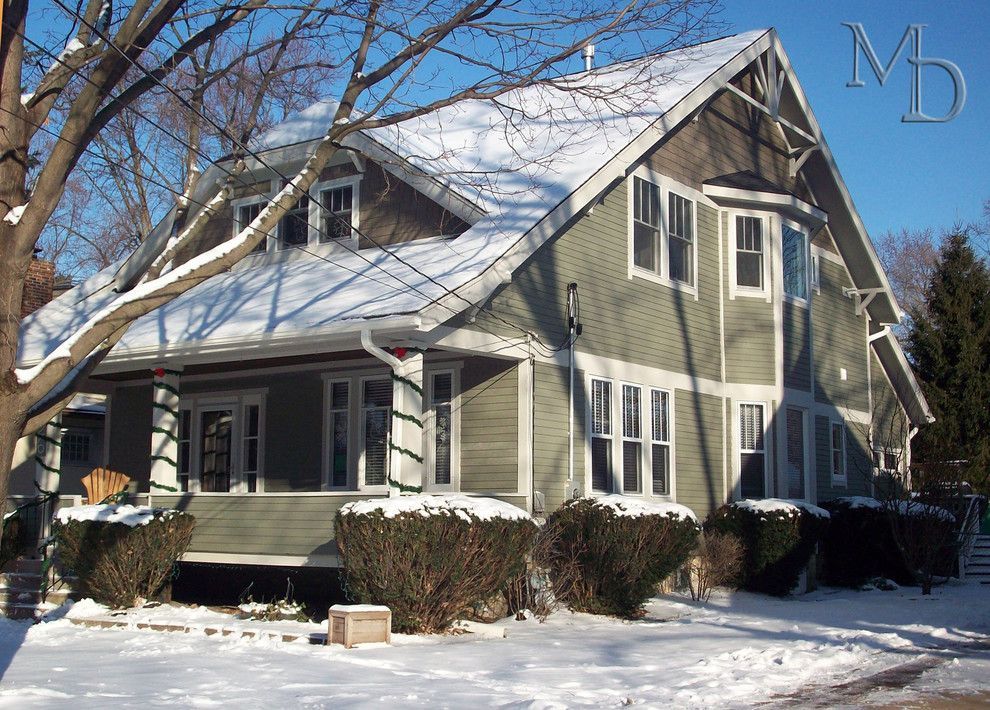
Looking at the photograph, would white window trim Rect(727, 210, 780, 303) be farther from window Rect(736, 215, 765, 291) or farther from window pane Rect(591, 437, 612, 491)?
window pane Rect(591, 437, 612, 491)

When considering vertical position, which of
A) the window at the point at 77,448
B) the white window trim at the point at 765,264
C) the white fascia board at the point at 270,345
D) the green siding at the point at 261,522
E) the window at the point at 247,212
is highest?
the window at the point at 247,212

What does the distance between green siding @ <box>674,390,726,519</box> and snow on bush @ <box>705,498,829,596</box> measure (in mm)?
594

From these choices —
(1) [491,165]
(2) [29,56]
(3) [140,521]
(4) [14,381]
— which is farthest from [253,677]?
→ (1) [491,165]

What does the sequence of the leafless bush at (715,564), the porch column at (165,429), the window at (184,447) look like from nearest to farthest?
the porch column at (165,429)
the leafless bush at (715,564)
the window at (184,447)

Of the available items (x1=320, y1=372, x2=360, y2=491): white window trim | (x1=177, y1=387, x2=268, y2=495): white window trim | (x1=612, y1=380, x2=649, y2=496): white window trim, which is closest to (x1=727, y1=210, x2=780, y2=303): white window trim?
(x1=612, y1=380, x2=649, y2=496): white window trim

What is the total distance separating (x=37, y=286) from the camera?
77.7 ft

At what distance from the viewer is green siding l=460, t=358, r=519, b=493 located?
15.3 meters

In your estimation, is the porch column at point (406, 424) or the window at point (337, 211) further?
the window at point (337, 211)

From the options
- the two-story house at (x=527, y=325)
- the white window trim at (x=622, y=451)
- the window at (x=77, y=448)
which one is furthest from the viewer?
the window at (x=77, y=448)

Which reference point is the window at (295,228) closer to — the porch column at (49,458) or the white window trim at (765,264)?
the porch column at (49,458)

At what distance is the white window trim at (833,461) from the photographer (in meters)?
20.9

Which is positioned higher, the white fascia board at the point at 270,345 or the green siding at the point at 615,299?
the green siding at the point at 615,299

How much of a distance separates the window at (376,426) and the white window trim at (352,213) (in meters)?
2.33

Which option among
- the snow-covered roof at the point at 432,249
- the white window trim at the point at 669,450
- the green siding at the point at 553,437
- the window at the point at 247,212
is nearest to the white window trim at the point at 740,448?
the white window trim at the point at 669,450
